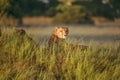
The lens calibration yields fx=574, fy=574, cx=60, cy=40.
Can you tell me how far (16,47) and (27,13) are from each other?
2295 inches

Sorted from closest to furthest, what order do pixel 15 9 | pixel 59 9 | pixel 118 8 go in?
1. pixel 15 9
2. pixel 118 8
3. pixel 59 9

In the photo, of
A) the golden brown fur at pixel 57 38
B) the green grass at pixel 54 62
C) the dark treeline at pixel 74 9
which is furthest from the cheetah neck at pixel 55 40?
the dark treeline at pixel 74 9

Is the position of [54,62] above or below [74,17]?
above

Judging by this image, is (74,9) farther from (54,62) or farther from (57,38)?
(54,62)

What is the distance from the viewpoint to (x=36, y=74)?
362 inches

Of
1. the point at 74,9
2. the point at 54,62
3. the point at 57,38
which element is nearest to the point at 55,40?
the point at 57,38

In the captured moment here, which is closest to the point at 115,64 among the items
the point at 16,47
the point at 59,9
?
the point at 16,47

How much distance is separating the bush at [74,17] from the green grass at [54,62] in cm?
4683

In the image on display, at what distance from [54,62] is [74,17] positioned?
48676 millimetres

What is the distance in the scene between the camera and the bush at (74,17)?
5738 centimetres

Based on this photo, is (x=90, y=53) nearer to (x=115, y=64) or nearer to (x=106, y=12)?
(x=115, y=64)

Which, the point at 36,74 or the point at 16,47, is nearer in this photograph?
the point at 36,74

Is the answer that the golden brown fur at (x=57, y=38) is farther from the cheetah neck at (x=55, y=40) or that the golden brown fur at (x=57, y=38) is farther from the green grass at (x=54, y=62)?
the green grass at (x=54, y=62)

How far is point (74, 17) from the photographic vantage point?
58.2 meters
